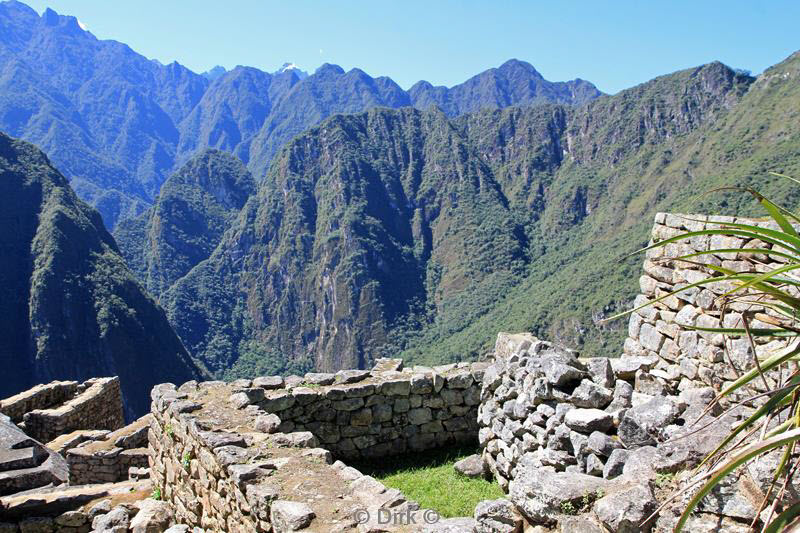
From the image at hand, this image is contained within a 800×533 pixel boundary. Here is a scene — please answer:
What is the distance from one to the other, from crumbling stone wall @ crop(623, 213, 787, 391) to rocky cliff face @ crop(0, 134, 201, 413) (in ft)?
318

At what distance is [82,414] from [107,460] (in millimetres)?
3625

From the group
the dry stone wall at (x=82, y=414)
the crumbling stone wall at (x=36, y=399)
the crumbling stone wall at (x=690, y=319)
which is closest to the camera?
the crumbling stone wall at (x=690, y=319)

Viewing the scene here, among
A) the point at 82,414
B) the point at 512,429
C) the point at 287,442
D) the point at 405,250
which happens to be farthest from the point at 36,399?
the point at 405,250

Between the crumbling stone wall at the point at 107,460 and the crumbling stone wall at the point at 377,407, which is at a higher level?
the crumbling stone wall at the point at 377,407

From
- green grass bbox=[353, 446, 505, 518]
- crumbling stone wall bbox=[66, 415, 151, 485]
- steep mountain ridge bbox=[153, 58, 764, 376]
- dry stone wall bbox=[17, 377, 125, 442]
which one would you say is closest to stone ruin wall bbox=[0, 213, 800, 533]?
green grass bbox=[353, 446, 505, 518]

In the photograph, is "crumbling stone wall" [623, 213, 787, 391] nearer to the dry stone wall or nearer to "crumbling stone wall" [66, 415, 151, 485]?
"crumbling stone wall" [66, 415, 151, 485]

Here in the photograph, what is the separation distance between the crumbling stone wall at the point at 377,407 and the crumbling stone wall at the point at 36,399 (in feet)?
24.8

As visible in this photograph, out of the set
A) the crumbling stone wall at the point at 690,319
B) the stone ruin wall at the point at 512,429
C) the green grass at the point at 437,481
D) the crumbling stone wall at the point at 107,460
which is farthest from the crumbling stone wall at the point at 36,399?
the crumbling stone wall at the point at 690,319

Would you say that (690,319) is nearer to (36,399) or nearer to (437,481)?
(437,481)

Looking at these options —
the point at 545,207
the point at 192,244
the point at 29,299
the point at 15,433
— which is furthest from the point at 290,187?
the point at 15,433

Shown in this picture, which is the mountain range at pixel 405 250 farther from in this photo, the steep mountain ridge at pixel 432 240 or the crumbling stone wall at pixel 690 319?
the crumbling stone wall at pixel 690 319

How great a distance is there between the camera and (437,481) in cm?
711

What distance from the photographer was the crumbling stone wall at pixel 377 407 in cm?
812

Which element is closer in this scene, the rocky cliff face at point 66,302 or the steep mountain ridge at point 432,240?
the rocky cliff face at point 66,302
